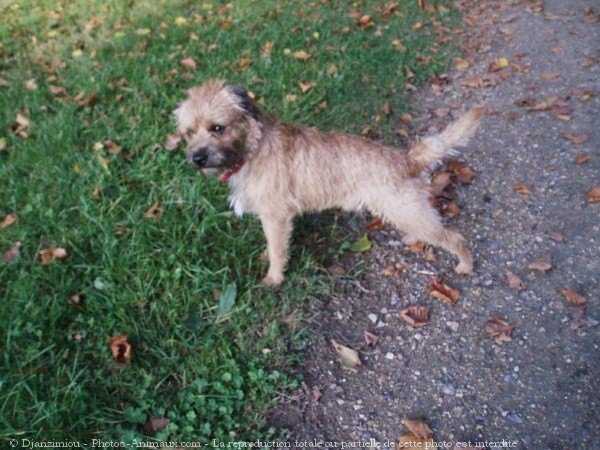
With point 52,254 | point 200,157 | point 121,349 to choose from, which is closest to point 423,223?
point 200,157

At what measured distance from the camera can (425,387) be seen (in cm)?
299

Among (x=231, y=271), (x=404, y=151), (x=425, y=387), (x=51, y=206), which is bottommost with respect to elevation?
(x=425, y=387)

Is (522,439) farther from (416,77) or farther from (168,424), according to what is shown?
(416,77)

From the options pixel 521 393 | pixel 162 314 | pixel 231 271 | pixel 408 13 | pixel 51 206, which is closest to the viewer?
pixel 521 393

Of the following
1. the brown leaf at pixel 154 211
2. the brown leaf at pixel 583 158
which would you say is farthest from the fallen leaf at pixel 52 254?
the brown leaf at pixel 583 158

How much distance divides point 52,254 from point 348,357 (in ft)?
7.98

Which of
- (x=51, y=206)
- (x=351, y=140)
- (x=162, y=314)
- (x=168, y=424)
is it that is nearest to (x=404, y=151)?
(x=351, y=140)

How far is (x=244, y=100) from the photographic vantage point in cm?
313

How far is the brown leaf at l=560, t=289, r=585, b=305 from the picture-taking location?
3.32 metres

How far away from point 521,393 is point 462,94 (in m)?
4.14

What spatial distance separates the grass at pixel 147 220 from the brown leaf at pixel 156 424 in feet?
0.10

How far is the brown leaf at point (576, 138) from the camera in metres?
4.75

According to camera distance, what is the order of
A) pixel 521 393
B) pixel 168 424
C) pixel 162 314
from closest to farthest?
pixel 168 424, pixel 521 393, pixel 162 314

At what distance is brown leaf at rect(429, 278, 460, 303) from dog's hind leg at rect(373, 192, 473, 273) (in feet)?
0.84
